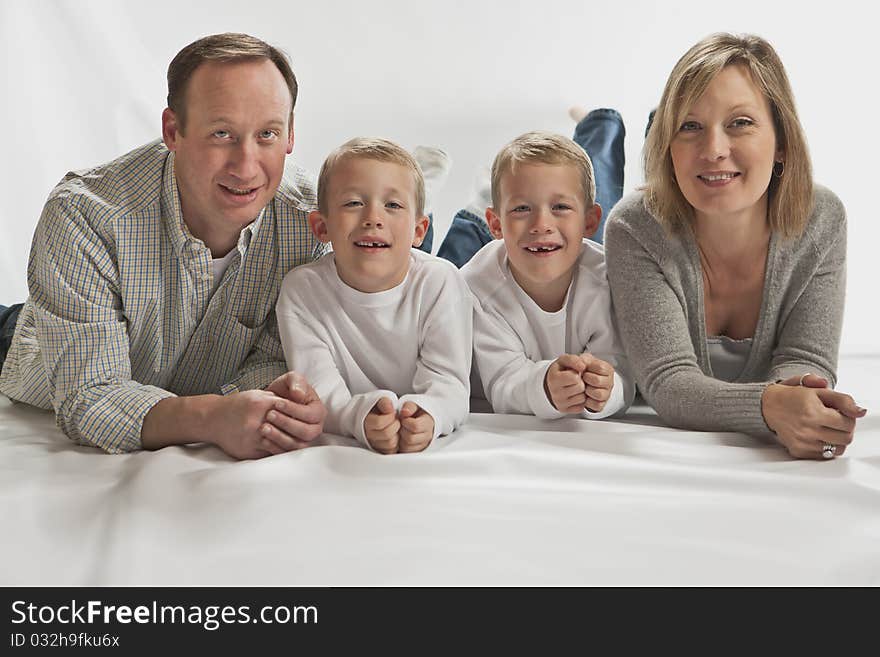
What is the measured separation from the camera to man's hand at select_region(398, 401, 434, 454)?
4.36ft

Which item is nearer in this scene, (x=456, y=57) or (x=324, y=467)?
(x=324, y=467)

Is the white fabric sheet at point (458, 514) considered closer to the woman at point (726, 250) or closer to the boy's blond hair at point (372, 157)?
the woman at point (726, 250)

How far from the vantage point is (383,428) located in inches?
51.8

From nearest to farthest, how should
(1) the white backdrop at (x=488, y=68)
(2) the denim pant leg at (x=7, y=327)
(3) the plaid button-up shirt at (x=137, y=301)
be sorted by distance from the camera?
1. (3) the plaid button-up shirt at (x=137, y=301)
2. (2) the denim pant leg at (x=7, y=327)
3. (1) the white backdrop at (x=488, y=68)

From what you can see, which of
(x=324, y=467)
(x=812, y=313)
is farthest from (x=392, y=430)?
(x=812, y=313)

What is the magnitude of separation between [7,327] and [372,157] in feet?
2.87

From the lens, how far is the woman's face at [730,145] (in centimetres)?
145

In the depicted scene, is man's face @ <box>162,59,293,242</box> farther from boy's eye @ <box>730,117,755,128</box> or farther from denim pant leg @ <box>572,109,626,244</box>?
denim pant leg @ <box>572,109,626,244</box>

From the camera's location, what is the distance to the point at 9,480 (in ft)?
→ 4.12

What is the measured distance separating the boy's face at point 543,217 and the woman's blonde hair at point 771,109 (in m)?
0.14

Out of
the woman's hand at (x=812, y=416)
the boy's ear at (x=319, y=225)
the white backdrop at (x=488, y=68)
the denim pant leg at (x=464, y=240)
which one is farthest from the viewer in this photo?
the white backdrop at (x=488, y=68)

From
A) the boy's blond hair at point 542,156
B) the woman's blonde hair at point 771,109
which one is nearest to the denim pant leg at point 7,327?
the boy's blond hair at point 542,156
